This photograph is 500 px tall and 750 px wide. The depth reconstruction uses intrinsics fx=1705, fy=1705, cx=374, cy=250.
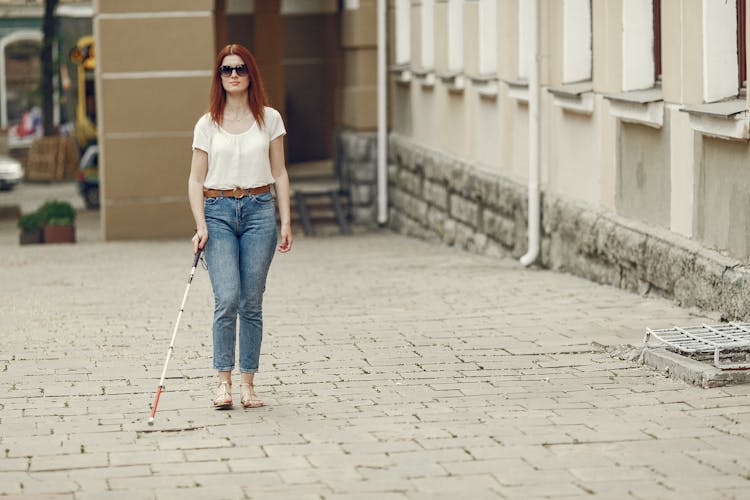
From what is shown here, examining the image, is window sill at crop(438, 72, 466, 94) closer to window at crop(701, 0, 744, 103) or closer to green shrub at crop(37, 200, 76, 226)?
green shrub at crop(37, 200, 76, 226)

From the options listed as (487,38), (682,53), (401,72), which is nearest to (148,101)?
(401,72)

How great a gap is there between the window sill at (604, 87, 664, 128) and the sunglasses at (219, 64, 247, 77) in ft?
13.6

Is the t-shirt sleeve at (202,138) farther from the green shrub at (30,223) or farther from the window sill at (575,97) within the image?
the green shrub at (30,223)

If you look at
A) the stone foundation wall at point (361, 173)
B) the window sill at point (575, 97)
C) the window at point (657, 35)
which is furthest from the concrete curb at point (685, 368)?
the stone foundation wall at point (361, 173)

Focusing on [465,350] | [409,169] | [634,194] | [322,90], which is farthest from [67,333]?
[322,90]

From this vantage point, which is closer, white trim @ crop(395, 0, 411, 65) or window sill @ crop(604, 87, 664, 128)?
window sill @ crop(604, 87, 664, 128)

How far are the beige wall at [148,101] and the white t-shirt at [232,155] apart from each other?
13.9 m

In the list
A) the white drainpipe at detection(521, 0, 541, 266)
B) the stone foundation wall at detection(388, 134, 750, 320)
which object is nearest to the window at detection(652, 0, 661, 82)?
the stone foundation wall at detection(388, 134, 750, 320)

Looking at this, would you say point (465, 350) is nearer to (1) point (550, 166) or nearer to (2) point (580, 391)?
(2) point (580, 391)

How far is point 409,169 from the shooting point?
21516mm

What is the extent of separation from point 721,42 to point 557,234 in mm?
4200

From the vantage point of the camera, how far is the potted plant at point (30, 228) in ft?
73.4

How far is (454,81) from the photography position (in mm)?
18734

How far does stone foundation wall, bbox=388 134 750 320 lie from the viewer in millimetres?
10125
